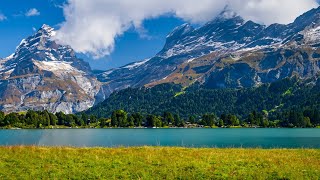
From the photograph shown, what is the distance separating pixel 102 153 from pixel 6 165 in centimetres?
994

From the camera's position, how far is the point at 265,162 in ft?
120

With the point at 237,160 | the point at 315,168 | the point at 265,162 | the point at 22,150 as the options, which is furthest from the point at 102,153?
the point at 315,168

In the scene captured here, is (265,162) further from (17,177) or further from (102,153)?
(17,177)

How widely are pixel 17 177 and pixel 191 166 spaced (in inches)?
576

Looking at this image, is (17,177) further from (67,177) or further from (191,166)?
(191,166)

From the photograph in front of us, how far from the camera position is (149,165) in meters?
35.2

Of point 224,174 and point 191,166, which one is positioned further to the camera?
point 191,166

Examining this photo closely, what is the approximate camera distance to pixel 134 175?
105ft

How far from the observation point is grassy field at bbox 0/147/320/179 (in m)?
31.8

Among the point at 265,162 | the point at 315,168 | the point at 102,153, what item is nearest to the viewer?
the point at 315,168

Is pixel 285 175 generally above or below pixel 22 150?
below

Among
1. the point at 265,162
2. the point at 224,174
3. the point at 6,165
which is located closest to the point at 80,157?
the point at 6,165

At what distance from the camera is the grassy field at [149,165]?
31.8m

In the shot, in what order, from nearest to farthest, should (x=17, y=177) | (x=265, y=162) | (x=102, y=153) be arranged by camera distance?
1. (x=17, y=177)
2. (x=265, y=162)
3. (x=102, y=153)
